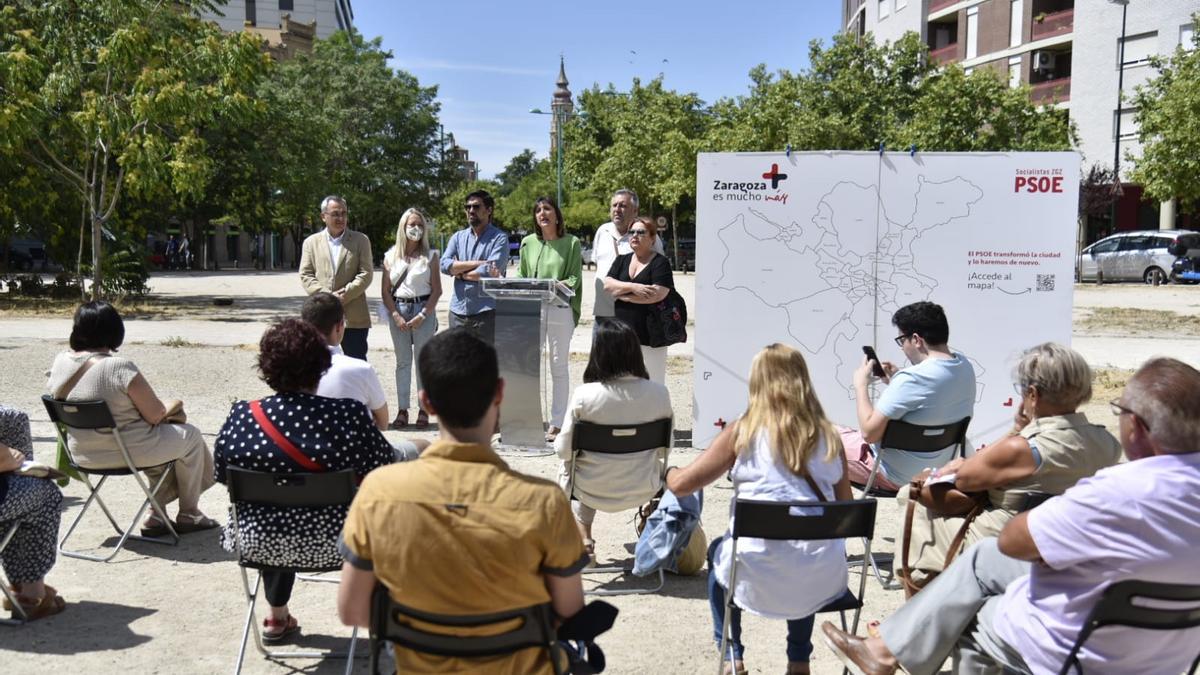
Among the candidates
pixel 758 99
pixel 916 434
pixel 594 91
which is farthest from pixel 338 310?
pixel 594 91

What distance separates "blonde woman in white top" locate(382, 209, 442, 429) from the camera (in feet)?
27.6

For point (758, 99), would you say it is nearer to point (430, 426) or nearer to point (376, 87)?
point (376, 87)

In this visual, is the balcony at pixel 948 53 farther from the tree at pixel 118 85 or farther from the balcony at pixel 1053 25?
the tree at pixel 118 85

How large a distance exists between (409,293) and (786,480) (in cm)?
541

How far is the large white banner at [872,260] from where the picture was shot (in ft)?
23.0

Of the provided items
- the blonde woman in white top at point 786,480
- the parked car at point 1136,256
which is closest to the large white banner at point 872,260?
the blonde woman in white top at point 786,480

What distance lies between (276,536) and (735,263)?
443 centimetres

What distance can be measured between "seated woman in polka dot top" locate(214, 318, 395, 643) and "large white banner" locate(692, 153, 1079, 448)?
12.6ft

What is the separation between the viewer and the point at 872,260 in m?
7.14

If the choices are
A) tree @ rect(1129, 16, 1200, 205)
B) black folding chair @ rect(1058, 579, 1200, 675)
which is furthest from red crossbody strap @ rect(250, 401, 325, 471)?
tree @ rect(1129, 16, 1200, 205)

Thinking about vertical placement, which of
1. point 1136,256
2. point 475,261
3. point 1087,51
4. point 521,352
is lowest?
point 521,352

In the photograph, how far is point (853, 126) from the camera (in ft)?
124

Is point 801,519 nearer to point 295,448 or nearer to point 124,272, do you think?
point 295,448

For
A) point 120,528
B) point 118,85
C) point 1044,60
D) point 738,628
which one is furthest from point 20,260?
point 1044,60
